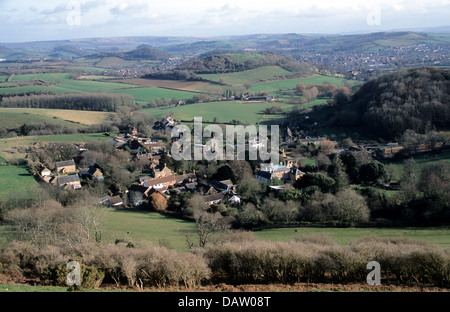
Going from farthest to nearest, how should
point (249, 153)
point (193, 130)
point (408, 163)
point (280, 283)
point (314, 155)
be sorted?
1. point (193, 130)
2. point (314, 155)
3. point (249, 153)
4. point (408, 163)
5. point (280, 283)

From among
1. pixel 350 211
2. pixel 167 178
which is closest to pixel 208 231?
pixel 350 211

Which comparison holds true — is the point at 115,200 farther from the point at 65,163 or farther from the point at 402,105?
the point at 402,105

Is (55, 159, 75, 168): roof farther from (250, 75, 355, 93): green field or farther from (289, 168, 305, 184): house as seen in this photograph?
(250, 75, 355, 93): green field

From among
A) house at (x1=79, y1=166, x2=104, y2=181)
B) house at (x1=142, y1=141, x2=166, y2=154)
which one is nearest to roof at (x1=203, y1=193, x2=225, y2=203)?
house at (x1=79, y1=166, x2=104, y2=181)
